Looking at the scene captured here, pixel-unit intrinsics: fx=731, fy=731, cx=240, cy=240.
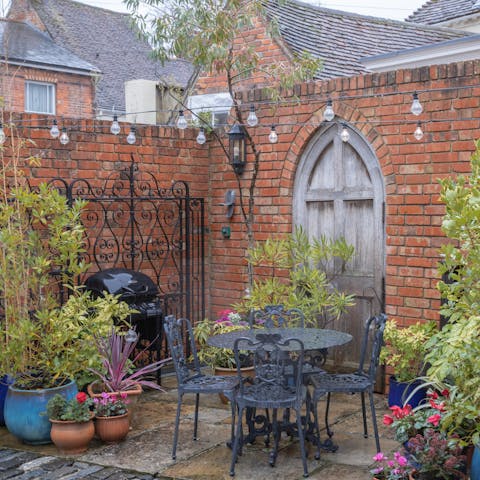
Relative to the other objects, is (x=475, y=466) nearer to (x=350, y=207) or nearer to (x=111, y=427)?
(x=111, y=427)

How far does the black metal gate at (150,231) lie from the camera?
7.38m

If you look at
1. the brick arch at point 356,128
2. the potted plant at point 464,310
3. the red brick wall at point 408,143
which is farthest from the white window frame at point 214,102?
the potted plant at point 464,310

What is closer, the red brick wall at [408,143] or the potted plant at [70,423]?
the potted plant at [70,423]

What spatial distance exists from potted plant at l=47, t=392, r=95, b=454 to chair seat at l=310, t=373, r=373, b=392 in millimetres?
1727

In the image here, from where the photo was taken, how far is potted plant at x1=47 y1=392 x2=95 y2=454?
5.41 metres

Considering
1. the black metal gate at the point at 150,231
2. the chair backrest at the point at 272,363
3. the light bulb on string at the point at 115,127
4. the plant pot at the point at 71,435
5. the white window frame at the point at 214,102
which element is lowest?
the plant pot at the point at 71,435

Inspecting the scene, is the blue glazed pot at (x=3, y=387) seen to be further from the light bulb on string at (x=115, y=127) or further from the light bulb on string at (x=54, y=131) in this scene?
the light bulb on string at (x=115, y=127)

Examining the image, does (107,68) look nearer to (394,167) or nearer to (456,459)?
(394,167)

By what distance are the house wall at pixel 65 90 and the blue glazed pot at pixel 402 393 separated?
15.2 metres

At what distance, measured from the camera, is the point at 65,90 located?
1986 centimetres

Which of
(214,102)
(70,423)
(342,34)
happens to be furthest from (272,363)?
(342,34)

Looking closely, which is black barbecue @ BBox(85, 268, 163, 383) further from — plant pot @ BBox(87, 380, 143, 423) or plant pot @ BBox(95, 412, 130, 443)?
plant pot @ BBox(95, 412, 130, 443)

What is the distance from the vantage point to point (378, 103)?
6902 mm

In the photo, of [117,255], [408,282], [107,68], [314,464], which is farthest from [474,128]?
[107,68]
